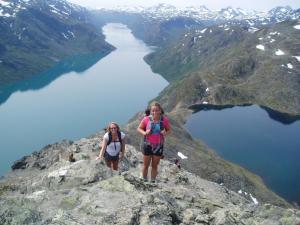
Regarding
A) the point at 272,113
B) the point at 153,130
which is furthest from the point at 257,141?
the point at 153,130

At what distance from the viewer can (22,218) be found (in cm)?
1523

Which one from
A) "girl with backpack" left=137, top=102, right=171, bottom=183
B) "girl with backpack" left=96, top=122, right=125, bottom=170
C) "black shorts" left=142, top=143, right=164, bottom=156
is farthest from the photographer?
"girl with backpack" left=96, top=122, right=125, bottom=170

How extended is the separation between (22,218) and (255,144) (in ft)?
445

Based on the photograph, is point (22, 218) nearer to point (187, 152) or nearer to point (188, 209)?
point (188, 209)

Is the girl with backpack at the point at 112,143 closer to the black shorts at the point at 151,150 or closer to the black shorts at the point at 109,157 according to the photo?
the black shorts at the point at 109,157

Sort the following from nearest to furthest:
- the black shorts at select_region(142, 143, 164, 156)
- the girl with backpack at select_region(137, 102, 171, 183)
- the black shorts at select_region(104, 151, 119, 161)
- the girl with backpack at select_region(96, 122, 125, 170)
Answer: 1. the girl with backpack at select_region(137, 102, 171, 183)
2. the black shorts at select_region(142, 143, 164, 156)
3. the girl with backpack at select_region(96, 122, 125, 170)
4. the black shorts at select_region(104, 151, 119, 161)

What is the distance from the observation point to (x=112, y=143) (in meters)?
23.7

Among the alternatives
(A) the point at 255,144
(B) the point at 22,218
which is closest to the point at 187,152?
(A) the point at 255,144

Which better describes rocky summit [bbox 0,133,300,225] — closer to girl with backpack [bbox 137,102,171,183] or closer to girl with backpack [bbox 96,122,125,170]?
girl with backpack [bbox 96,122,125,170]

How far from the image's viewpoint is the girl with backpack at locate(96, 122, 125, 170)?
23.3 m

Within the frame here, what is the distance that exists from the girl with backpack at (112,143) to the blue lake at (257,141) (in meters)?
87.2

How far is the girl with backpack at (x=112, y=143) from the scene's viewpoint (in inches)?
919

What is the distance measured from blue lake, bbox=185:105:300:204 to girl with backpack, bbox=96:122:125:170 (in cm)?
8724

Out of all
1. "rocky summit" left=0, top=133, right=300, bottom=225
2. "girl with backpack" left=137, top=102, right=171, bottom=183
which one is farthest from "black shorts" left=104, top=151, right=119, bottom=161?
"girl with backpack" left=137, top=102, right=171, bottom=183
